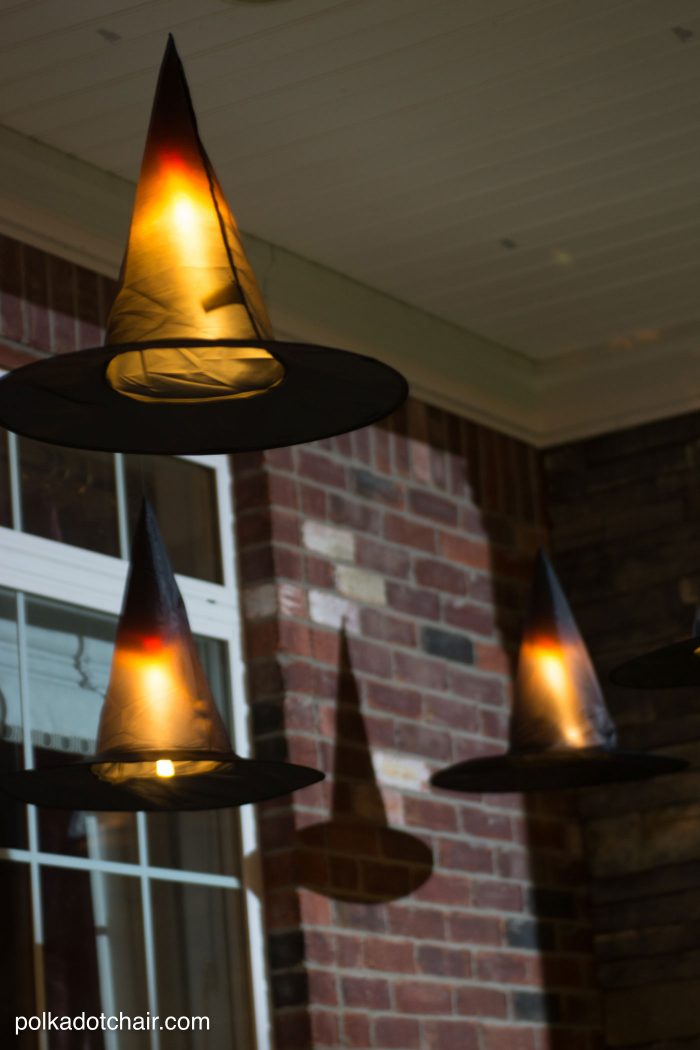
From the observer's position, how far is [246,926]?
3738 millimetres

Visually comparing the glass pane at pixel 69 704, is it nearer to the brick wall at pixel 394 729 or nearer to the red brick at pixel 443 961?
the brick wall at pixel 394 729

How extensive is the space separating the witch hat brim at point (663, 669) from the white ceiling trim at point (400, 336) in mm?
1489

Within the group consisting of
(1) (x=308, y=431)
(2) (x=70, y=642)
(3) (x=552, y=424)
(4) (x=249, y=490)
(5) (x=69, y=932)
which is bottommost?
(5) (x=69, y=932)

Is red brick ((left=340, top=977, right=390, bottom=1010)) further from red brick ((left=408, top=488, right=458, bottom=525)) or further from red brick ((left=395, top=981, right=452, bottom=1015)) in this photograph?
red brick ((left=408, top=488, right=458, bottom=525))

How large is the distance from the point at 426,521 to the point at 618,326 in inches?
27.8

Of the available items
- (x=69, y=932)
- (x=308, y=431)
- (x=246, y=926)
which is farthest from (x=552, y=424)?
(x=308, y=431)

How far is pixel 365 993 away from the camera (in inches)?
150

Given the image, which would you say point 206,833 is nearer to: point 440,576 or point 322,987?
point 322,987

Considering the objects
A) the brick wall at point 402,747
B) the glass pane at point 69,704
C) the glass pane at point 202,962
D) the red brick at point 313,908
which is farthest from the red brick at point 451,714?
the glass pane at point 69,704

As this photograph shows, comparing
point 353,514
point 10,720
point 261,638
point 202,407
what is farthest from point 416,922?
point 202,407

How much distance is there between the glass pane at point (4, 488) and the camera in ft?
11.3

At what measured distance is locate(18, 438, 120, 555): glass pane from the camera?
11.6 feet

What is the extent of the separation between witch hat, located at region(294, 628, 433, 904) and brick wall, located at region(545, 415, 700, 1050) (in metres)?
0.69

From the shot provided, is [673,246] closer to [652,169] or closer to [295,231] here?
[652,169]
